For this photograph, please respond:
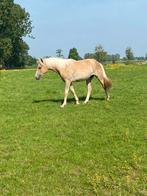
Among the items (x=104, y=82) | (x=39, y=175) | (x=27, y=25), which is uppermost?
(x=27, y=25)

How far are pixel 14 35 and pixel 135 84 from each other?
74.8 metres

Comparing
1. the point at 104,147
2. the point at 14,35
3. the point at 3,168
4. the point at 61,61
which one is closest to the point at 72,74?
the point at 61,61

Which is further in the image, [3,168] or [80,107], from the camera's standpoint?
[80,107]

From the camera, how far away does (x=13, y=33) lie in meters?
97.7

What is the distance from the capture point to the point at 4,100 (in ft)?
67.7

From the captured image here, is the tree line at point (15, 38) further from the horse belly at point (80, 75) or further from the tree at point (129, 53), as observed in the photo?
the horse belly at point (80, 75)

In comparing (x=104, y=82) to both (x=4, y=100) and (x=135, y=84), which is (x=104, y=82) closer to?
(x=4, y=100)

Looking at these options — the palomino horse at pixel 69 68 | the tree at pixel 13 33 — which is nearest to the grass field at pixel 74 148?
the palomino horse at pixel 69 68

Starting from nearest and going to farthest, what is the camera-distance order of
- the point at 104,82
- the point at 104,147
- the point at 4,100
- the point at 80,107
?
the point at 104,147, the point at 80,107, the point at 104,82, the point at 4,100

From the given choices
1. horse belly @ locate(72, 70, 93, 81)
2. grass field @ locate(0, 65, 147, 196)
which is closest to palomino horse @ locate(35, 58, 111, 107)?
horse belly @ locate(72, 70, 93, 81)

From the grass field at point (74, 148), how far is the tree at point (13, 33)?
76.2 meters

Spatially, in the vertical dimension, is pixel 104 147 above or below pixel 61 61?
below

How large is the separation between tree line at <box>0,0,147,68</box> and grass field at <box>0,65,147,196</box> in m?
76.3

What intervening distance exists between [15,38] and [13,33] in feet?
6.48
